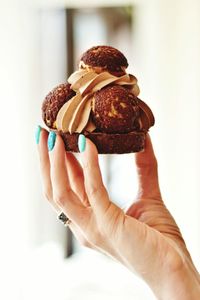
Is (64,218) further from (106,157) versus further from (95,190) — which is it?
(106,157)

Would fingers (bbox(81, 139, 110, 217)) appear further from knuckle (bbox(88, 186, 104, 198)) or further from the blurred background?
the blurred background

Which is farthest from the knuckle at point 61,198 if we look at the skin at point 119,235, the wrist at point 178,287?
the wrist at point 178,287

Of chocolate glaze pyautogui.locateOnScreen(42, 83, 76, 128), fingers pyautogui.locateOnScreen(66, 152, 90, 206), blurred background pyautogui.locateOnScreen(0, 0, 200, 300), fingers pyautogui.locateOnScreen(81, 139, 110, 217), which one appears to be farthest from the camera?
blurred background pyautogui.locateOnScreen(0, 0, 200, 300)

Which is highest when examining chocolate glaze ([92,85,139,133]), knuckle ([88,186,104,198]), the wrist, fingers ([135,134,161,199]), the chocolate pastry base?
chocolate glaze ([92,85,139,133])

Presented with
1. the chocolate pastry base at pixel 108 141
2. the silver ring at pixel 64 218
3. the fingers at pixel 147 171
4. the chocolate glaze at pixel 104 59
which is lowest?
the silver ring at pixel 64 218

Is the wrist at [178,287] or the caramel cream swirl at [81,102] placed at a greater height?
the caramel cream swirl at [81,102]

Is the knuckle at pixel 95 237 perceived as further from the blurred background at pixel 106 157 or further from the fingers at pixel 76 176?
the blurred background at pixel 106 157

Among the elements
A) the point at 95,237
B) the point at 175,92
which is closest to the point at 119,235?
the point at 95,237

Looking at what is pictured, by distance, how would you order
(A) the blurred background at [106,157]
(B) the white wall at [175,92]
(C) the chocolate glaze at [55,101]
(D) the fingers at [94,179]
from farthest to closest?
(B) the white wall at [175,92] → (A) the blurred background at [106,157] → (C) the chocolate glaze at [55,101] → (D) the fingers at [94,179]

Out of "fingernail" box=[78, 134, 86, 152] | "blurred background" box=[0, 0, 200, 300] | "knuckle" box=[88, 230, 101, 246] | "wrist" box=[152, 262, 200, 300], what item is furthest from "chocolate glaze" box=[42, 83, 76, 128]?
"blurred background" box=[0, 0, 200, 300]
